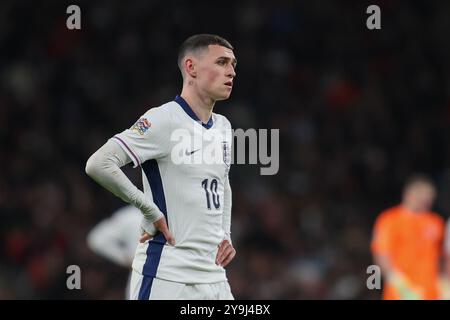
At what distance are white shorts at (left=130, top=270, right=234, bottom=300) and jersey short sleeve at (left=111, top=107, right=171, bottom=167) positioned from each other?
1.88 feet

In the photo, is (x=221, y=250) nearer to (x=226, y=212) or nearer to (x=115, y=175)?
(x=226, y=212)

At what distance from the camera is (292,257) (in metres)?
11.4

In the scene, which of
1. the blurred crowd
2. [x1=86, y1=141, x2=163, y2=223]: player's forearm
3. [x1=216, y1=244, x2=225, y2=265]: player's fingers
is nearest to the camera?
[x1=86, y1=141, x2=163, y2=223]: player's forearm

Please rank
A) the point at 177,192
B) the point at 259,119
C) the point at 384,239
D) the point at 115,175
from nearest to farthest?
the point at 115,175 < the point at 177,192 < the point at 384,239 < the point at 259,119

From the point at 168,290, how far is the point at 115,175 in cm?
61

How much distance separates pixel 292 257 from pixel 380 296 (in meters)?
1.03

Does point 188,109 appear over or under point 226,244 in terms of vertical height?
over

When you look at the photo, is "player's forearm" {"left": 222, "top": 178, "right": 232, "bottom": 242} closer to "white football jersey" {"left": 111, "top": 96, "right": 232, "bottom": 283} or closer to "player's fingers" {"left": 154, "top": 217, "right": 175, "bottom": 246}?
"white football jersey" {"left": 111, "top": 96, "right": 232, "bottom": 283}

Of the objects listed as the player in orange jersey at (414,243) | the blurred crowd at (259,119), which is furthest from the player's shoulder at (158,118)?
the blurred crowd at (259,119)

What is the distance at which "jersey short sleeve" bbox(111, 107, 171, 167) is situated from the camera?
5.09 m

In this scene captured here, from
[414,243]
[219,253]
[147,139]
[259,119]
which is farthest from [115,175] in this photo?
[259,119]

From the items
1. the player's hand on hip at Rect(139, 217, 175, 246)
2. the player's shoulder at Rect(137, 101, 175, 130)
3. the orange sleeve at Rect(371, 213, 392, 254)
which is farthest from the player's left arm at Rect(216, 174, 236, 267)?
the orange sleeve at Rect(371, 213, 392, 254)

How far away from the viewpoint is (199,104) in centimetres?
538
